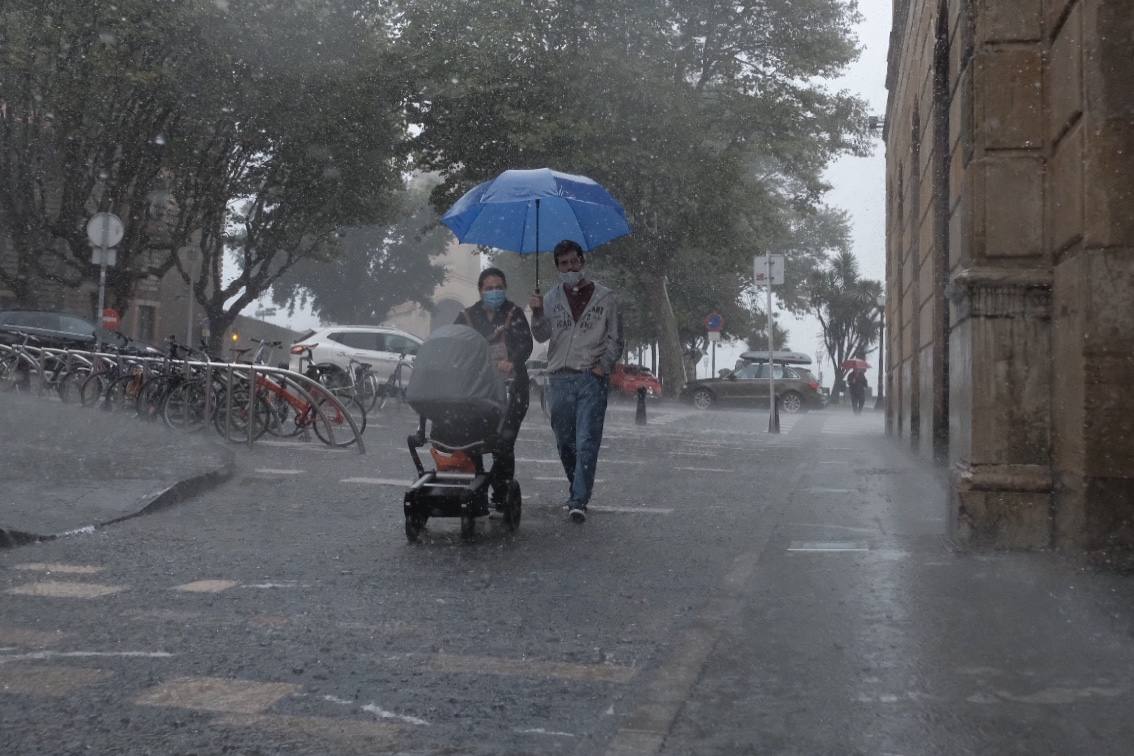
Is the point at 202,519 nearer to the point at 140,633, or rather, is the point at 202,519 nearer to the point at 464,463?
the point at 464,463

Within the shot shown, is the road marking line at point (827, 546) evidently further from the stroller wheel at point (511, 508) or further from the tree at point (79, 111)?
the tree at point (79, 111)

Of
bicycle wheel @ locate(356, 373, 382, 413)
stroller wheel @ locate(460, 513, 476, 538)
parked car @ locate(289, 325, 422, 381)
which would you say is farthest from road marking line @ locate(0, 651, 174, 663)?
parked car @ locate(289, 325, 422, 381)

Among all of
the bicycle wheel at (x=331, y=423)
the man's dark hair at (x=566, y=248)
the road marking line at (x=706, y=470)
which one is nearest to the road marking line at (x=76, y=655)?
the man's dark hair at (x=566, y=248)

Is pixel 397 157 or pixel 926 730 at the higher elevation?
pixel 397 157

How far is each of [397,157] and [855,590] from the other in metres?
31.1

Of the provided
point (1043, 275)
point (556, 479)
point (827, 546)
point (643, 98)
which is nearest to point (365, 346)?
point (643, 98)

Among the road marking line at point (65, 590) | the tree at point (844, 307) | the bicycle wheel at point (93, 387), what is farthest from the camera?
the tree at point (844, 307)

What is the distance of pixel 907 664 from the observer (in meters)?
4.15

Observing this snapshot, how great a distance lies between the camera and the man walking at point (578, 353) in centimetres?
803

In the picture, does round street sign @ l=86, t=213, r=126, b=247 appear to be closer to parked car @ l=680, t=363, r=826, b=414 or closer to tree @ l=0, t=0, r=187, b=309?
tree @ l=0, t=0, r=187, b=309

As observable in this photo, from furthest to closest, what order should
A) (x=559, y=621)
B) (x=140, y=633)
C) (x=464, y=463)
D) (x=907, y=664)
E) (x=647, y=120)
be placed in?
(x=647, y=120)
(x=464, y=463)
(x=559, y=621)
(x=140, y=633)
(x=907, y=664)

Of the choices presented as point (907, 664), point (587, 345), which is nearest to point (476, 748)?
point (907, 664)

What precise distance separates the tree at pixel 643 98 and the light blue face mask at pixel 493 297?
23462 millimetres

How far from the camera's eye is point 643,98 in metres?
30.9
